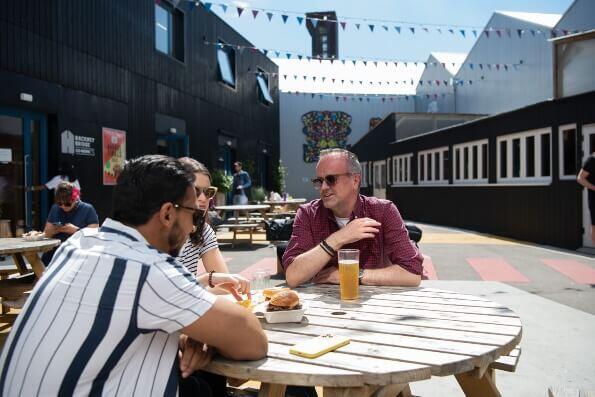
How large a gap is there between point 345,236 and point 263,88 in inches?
839

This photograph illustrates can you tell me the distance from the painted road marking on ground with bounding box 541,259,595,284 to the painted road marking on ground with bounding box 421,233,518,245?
2579mm

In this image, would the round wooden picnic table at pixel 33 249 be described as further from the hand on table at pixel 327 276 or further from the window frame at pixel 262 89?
the window frame at pixel 262 89

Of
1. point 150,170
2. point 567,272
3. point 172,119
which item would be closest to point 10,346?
point 150,170

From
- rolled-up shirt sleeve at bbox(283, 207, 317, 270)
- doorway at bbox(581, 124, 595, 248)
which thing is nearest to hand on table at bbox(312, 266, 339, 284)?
rolled-up shirt sleeve at bbox(283, 207, 317, 270)

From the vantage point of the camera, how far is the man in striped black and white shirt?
3.92ft

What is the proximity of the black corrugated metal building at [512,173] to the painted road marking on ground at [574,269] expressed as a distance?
1533 mm

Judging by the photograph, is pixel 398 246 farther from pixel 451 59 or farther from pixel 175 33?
pixel 451 59

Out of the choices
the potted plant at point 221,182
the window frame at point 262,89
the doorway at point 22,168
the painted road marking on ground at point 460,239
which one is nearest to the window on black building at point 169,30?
the potted plant at point 221,182

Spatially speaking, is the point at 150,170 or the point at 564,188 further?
the point at 564,188

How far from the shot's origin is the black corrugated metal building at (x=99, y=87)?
8.50 metres

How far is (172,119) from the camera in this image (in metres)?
13.9

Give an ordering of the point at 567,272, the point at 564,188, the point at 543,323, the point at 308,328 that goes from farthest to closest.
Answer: the point at 564,188, the point at 567,272, the point at 543,323, the point at 308,328

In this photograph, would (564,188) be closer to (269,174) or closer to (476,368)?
(476,368)

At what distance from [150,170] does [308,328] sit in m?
0.75
